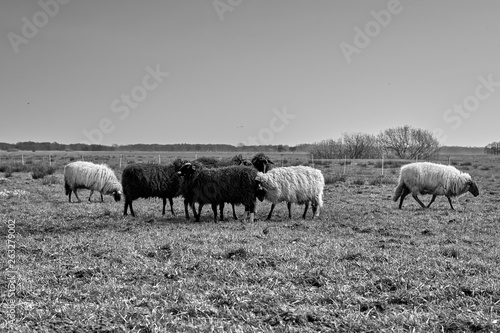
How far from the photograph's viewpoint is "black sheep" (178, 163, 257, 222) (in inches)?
504

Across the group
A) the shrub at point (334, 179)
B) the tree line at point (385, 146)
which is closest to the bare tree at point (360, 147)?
the tree line at point (385, 146)

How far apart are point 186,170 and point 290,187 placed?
11.1 feet

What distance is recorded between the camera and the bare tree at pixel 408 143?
63.0 m

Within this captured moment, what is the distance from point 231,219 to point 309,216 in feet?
8.46

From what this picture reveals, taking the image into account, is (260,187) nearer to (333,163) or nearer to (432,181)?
(432,181)

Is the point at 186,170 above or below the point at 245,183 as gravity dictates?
above

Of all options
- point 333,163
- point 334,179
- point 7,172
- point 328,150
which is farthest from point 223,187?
point 328,150

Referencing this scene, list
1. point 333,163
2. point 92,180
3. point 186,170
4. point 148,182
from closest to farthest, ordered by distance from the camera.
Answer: point 186,170 < point 148,182 < point 92,180 < point 333,163

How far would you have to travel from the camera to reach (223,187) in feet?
42.1

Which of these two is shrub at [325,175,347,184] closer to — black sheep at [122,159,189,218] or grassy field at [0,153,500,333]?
black sheep at [122,159,189,218]

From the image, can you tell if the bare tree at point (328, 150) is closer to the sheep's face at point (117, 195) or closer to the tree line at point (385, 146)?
the tree line at point (385, 146)

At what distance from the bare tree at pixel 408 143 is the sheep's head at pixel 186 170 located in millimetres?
55664

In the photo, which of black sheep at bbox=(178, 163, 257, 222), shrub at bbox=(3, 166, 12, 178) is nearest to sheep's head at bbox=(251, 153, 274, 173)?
black sheep at bbox=(178, 163, 257, 222)

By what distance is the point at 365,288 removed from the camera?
19.3 feet
